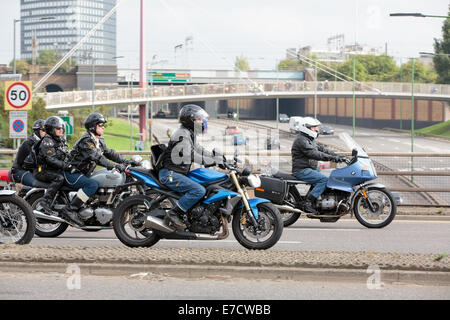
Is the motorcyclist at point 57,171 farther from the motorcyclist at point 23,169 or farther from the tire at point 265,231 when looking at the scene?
the tire at point 265,231

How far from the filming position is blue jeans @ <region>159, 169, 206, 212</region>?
26.0 feet

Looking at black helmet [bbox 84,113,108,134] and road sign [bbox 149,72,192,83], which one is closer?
black helmet [bbox 84,113,108,134]

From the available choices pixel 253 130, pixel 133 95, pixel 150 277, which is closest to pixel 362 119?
pixel 253 130

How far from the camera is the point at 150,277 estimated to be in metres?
6.59

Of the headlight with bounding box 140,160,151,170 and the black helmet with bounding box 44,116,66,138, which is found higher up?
the black helmet with bounding box 44,116,66,138

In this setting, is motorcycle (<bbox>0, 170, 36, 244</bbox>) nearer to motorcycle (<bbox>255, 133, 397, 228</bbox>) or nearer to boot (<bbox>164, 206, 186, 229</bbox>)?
boot (<bbox>164, 206, 186, 229</bbox>)

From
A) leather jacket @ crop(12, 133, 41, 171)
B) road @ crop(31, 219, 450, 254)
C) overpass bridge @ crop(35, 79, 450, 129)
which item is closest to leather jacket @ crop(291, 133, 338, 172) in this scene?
road @ crop(31, 219, 450, 254)

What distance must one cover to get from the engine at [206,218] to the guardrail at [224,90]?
51.3m

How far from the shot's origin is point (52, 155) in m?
9.66

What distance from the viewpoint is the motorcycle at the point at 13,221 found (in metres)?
8.11

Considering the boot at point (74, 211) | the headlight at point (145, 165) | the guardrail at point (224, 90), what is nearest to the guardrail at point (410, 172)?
the boot at point (74, 211)

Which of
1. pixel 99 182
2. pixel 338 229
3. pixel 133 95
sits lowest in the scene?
pixel 338 229

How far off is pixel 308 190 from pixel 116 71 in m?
103
